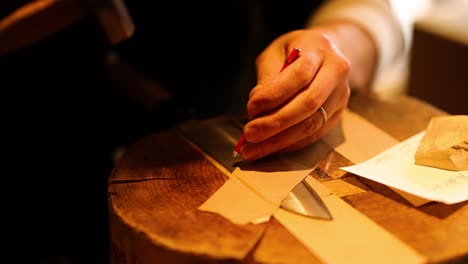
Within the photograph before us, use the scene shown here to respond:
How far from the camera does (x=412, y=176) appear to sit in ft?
2.41

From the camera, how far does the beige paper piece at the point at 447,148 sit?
741 mm

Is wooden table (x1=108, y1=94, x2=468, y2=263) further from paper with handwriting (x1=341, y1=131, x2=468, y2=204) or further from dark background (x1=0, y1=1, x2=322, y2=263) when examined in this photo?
dark background (x1=0, y1=1, x2=322, y2=263)

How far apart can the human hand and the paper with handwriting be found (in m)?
0.10

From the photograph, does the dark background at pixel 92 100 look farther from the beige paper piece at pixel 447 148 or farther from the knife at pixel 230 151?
the beige paper piece at pixel 447 148

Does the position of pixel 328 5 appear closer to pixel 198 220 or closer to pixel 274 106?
pixel 274 106

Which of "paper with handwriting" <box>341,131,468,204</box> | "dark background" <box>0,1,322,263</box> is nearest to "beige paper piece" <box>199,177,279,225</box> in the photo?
"paper with handwriting" <box>341,131,468,204</box>

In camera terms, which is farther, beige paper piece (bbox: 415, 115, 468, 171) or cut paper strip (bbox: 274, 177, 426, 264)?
beige paper piece (bbox: 415, 115, 468, 171)

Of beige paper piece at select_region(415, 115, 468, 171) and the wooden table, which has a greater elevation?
the wooden table

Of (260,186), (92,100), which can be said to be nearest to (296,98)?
(260,186)

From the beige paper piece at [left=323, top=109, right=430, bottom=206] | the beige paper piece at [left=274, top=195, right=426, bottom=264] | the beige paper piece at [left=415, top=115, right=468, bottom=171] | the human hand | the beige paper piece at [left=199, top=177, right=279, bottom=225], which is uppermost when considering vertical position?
the human hand

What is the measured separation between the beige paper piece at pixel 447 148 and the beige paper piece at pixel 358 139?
8 centimetres

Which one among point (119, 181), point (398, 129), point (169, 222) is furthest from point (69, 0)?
point (398, 129)

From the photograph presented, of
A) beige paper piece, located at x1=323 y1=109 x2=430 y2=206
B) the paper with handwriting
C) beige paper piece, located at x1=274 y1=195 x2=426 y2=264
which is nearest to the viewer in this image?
beige paper piece, located at x1=274 y1=195 x2=426 y2=264

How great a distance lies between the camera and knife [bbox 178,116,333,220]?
67 cm
